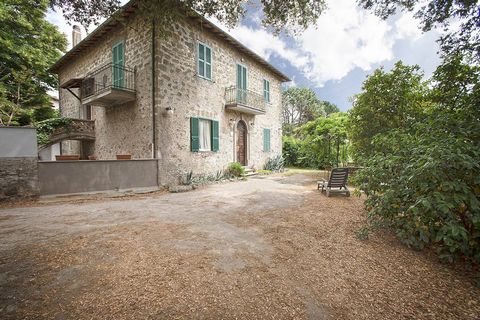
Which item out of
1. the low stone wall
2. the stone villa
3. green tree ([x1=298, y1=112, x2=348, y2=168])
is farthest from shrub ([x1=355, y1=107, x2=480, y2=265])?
green tree ([x1=298, y1=112, x2=348, y2=168])

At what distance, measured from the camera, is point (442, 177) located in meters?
2.62

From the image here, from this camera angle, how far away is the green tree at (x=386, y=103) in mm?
6367

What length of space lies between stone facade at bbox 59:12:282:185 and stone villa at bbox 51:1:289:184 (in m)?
0.04

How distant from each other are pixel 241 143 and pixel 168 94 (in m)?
5.25

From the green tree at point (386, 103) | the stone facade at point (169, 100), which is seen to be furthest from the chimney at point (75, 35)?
the green tree at point (386, 103)

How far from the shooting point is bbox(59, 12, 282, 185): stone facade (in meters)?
8.10

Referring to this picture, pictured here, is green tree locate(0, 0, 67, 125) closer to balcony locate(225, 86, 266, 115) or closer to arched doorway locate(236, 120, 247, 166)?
balcony locate(225, 86, 266, 115)

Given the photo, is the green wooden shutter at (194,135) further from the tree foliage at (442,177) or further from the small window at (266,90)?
the tree foliage at (442,177)

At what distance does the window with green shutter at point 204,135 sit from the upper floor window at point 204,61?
2.08 m

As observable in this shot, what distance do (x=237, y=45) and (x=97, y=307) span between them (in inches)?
464

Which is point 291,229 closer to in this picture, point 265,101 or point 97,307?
point 97,307

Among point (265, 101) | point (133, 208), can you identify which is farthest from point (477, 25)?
point (265, 101)

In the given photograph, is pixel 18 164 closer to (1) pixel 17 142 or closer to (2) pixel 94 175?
(1) pixel 17 142

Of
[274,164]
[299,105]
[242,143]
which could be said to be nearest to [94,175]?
[242,143]
